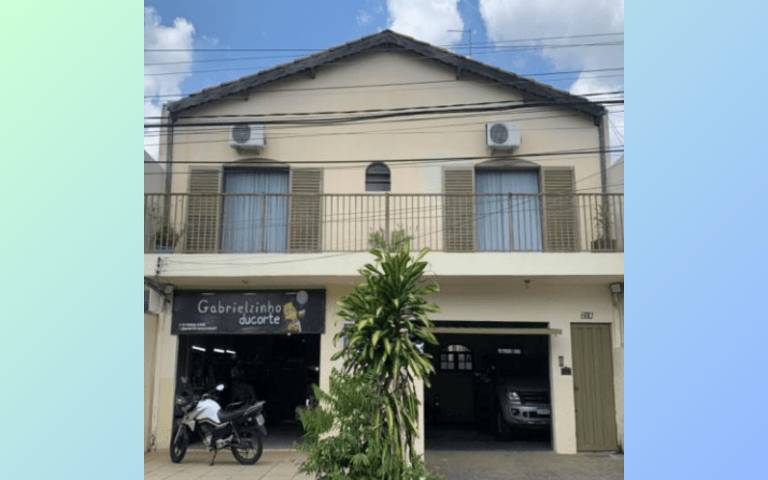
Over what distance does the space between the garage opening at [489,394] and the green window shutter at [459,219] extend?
5.04 feet

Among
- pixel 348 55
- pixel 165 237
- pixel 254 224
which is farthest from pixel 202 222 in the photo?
pixel 348 55

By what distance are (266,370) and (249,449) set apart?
5.37 meters

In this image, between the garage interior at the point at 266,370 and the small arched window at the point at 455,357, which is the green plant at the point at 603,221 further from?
the small arched window at the point at 455,357

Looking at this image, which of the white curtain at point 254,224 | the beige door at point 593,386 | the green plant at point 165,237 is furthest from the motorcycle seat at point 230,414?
the beige door at point 593,386

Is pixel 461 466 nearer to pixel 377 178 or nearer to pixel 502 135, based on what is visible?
pixel 377 178

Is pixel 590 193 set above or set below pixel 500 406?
above

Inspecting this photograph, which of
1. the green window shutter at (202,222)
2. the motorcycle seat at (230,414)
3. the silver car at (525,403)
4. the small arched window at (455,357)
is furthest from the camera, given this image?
the small arched window at (455,357)

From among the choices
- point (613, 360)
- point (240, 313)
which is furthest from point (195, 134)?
point (613, 360)

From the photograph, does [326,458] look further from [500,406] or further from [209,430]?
[500,406]

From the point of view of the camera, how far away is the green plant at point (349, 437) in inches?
219

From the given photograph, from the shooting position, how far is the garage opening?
11.6 m

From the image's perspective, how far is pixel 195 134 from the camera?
1177 centimetres

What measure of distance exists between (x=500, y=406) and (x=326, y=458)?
23.4 feet

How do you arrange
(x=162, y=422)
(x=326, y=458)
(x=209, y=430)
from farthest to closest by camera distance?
(x=162, y=422), (x=209, y=430), (x=326, y=458)
